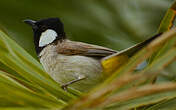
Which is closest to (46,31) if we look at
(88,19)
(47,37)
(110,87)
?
(47,37)

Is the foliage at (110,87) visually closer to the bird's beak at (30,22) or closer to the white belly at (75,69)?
the white belly at (75,69)

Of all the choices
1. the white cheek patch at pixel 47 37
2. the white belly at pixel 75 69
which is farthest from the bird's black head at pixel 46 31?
the white belly at pixel 75 69

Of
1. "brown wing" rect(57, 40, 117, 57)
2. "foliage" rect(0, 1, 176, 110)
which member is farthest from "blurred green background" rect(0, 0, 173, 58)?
"foliage" rect(0, 1, 176, 110)

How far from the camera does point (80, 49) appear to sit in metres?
2.12

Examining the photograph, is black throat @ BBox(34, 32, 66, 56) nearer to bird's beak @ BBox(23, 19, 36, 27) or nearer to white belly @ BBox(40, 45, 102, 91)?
bird's beak @ BBox(23, 19, 36, 27)

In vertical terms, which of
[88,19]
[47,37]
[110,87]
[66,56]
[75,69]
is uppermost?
[88,19]

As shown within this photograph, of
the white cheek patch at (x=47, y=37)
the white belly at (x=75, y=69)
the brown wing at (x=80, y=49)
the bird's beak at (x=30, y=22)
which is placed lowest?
the white belly at (x=75, y=69)

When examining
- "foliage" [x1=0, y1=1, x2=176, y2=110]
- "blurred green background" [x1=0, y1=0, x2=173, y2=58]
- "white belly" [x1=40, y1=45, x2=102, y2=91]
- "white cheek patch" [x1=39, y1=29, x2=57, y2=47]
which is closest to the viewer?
"foliage" [x1=0, y1=1, x2=176, y2=110]

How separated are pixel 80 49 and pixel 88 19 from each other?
366mm

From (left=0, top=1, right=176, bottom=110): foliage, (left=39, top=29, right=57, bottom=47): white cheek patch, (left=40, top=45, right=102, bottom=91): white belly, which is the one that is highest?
(left=39, top=29, right=57, bottom=47): white cheek patch

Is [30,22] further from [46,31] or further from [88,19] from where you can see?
[88,19]

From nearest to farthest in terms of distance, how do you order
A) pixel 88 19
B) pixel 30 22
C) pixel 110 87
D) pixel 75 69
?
pixel 110 87 → pixel 75 69 → pixel 30 22 → pixel 88 19

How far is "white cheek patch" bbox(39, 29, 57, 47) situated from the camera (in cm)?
228

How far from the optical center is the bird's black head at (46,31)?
90.1 inches
